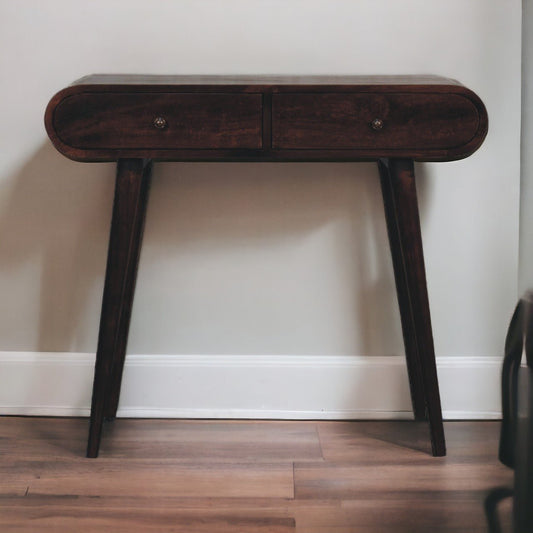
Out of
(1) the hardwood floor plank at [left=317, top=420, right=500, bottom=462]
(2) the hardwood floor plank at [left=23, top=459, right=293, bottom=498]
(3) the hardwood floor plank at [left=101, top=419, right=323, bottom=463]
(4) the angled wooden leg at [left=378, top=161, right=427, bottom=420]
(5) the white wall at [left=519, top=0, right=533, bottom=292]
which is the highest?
(5) the white wall at [left=519, top=0, right=533, bottom=292]

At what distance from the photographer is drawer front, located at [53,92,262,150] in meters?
1.27

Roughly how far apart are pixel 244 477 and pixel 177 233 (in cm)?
66

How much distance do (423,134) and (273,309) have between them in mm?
622

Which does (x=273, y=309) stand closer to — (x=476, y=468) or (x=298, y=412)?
(x=298, y=412)

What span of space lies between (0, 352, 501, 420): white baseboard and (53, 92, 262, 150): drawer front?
63cm

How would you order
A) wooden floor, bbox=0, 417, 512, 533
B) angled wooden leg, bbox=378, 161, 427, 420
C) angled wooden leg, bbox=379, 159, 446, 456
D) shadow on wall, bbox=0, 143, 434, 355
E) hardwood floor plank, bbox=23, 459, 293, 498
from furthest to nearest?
shadow on wall, bbox=0, 143, 434, 355 → angled wooden leg, bbox=378, 161, 427, 420 → angled wooden leg, bbox=379, 159, 446, 456 → hardwood floor plank, bbox=23, 459, 293, 498 → wooden floor, bbox=0, 417, 512, 533

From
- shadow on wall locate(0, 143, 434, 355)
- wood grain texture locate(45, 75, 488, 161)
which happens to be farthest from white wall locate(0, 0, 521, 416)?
wood grain texture locate(45, 75, 488, 161)

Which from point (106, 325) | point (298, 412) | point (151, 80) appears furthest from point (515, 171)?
point (106, 325)

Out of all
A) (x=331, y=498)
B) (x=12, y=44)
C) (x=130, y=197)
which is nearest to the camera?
(x=331, y=498)

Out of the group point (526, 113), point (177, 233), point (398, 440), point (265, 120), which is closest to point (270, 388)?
point (398, 440)

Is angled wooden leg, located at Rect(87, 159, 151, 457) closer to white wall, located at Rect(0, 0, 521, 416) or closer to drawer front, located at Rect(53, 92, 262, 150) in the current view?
drawer front, located at Rect(53, 92, 262, 150)

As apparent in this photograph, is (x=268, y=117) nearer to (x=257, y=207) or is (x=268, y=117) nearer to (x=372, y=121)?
(x=372, y=121)

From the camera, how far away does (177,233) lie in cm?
163

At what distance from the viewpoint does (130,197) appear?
133 cm
